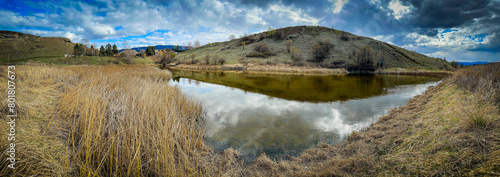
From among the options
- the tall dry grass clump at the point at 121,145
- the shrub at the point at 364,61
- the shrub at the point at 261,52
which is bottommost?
the tall dry grass clump at the point at 121,145

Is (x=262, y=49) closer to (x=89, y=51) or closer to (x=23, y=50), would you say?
(x=23, y=50)

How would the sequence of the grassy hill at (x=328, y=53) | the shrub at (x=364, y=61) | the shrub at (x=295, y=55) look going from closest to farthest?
the shrub at (x=364, y=61), the grassy hill at (x=328, y=53), the shrub at (x=295, y=55)

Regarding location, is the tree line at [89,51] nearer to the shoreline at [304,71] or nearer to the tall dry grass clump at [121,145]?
the shoreline at [304,71]

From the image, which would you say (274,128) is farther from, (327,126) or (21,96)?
(21,96)

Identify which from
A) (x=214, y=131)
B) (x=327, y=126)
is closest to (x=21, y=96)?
(x=214, y=131)

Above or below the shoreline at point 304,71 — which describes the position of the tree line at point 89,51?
above

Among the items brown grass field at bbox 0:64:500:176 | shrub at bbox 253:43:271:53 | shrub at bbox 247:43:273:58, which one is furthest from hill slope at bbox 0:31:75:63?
shrub at bbox 253:43:271:53

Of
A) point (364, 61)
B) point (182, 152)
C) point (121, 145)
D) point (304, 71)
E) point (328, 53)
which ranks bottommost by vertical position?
point (121, 145)

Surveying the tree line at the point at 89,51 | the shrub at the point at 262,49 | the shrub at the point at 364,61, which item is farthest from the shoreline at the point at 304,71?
the tree line at the point at 89,51

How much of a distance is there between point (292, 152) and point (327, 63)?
1818 inches

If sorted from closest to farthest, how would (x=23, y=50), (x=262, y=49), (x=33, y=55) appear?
1. (x=23, y=50)
2. (x=33, y=55)
3. (x=262, y=49)

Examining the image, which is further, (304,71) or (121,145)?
(304,71)

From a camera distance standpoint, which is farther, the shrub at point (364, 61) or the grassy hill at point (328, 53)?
the grassy hill at point (328, 53)

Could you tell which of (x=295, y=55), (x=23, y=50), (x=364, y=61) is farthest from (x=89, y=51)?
(x=364, y=61)
